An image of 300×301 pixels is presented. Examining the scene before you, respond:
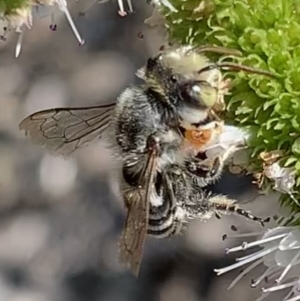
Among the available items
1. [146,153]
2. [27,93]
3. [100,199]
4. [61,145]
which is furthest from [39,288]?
[146,153]

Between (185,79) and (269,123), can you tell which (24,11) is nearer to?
(185,79)

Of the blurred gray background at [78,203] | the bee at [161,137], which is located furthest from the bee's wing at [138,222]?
the blurred gray background at [78,203]

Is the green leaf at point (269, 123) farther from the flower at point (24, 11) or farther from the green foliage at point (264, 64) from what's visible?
the flower at point (24, 11)

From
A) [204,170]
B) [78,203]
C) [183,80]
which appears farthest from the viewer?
[78,203]

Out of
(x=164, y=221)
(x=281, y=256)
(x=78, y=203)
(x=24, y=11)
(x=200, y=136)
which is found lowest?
(x=78, y=203)

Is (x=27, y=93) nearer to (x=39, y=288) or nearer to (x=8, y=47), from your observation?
(x=8, y=47)

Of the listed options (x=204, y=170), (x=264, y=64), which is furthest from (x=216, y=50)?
(x=204, y=170)

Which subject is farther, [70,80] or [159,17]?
[70,80]
